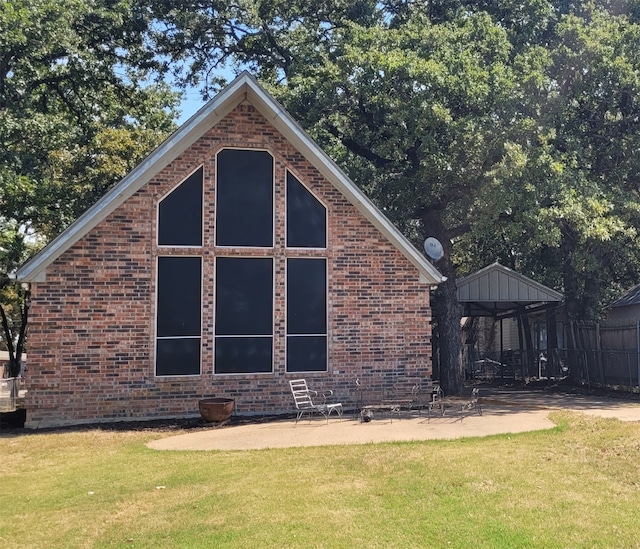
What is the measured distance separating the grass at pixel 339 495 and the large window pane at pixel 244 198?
5.55 metres

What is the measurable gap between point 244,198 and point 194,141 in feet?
5.39

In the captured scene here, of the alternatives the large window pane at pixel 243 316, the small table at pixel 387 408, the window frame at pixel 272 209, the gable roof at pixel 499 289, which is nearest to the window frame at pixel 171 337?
the large window pane at pixel 243 316

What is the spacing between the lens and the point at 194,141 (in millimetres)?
14297

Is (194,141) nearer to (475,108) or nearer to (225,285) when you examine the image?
(225,285)

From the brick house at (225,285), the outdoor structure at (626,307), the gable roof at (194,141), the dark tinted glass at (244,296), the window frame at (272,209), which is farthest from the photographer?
the outdoor structure at (626,307)

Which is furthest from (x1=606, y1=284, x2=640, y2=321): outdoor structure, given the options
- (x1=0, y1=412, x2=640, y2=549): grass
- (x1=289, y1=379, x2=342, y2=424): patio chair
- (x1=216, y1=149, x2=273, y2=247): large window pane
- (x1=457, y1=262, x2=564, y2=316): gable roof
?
(x1=216, y1=149, x2=273, y2=247): large window pane

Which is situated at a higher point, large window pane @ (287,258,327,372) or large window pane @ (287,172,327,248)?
large window pane @ (287,172,327,248)

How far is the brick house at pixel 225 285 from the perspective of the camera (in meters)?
13.4

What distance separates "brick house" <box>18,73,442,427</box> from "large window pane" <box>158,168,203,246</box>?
3 cm

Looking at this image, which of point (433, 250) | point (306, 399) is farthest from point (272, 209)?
point (433, 250)

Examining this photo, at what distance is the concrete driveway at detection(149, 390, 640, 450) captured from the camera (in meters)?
10.8

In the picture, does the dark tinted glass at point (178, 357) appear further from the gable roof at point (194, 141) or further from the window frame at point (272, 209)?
the gable roof at point (194, 141)

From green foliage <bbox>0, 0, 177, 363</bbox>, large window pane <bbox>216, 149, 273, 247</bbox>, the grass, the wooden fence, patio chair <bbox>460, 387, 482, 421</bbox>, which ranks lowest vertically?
the grass

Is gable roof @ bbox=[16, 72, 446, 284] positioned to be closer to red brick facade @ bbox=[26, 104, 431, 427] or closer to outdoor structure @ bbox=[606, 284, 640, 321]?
red brick facade @ bbox=[26, 104, 431, 427]
